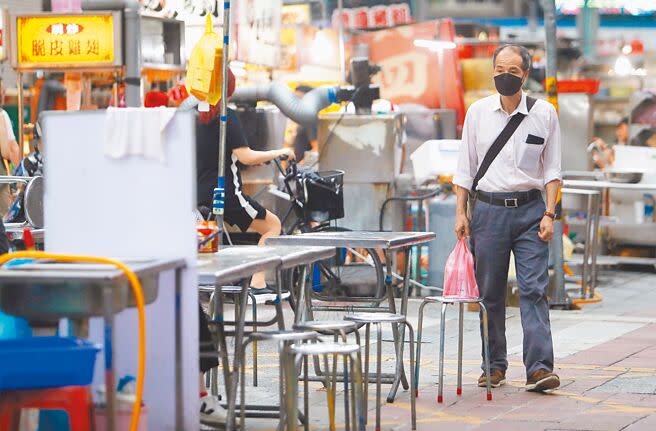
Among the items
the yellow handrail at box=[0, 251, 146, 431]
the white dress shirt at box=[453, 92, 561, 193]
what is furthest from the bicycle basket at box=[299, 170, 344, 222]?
the yellow handrail at box=[0, 251, 146, 431]

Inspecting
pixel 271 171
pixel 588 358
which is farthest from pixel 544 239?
pixel 271 171

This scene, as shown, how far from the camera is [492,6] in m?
4.17

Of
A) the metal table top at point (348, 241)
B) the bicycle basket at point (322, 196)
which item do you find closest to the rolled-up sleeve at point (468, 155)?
the metal table top at point (348, 241)

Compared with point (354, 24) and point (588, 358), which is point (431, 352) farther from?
point (354, 24)

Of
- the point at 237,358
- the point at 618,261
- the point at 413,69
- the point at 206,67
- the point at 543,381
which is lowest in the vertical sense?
the point at 618,261

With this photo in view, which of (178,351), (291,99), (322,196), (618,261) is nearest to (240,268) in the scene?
(178,351)

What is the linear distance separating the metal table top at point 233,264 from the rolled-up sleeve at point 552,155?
2258 mm

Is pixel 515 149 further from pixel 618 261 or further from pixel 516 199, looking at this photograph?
pixel 618 261

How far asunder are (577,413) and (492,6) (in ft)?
13.7

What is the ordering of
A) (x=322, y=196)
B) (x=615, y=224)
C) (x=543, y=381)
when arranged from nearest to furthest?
(x=543, y=381), (x=322, y=196), (x=615, y=224)

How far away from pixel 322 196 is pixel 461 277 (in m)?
4.18

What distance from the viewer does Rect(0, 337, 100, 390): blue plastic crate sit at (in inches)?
207

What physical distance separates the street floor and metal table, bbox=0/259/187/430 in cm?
220

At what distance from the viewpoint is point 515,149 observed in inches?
333
